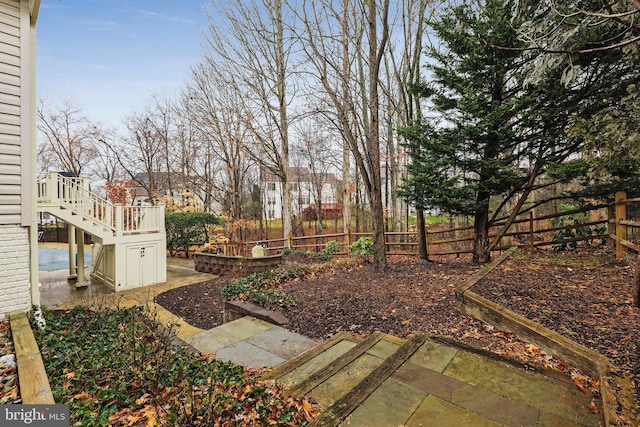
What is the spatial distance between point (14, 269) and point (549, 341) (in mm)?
6929

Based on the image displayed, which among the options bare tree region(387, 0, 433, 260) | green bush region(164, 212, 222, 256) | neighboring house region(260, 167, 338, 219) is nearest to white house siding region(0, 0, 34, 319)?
bare tree region(387, 0, 433, 260)

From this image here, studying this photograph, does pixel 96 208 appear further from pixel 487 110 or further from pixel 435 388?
pixel 487 110

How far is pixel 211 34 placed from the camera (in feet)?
36.8

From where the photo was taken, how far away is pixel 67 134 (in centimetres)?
1658

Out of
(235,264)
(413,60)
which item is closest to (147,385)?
(235,264)

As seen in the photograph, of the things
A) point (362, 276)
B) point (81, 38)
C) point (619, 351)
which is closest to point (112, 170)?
point (81, 38)

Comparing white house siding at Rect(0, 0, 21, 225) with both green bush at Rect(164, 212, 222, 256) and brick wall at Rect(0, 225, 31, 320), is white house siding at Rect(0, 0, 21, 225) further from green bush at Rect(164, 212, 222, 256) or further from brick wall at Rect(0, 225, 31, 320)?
green bush at Rect(164, 212, 222, 256)

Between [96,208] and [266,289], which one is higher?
[96,208]

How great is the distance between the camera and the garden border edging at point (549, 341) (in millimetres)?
1800

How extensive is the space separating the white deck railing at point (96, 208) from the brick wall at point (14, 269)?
2.73 m

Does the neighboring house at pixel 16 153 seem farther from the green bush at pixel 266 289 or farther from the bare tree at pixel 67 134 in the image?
the bare tree at pixel 67 134

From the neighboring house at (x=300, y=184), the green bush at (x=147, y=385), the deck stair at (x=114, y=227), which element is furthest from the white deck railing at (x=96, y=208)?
the neighboring house at (x=300, y=184)

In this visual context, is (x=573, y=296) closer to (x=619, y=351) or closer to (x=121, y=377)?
(x=619, y=351)

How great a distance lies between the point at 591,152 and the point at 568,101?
117cm
